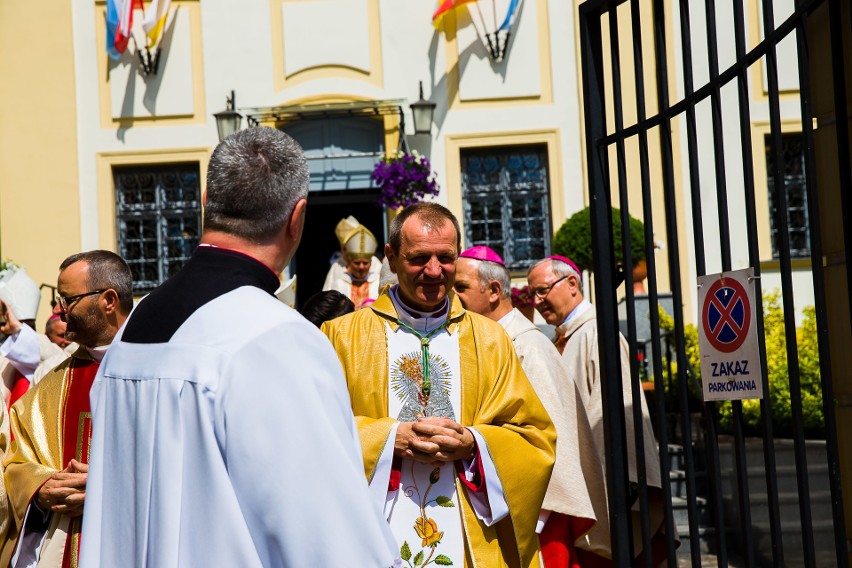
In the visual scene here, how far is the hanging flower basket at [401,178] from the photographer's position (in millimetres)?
13422

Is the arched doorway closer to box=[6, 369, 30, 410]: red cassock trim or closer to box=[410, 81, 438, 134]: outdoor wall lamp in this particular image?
box=[410, 81, 438, 134]: outdoor wall lamp

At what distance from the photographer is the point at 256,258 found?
2387 millimetres

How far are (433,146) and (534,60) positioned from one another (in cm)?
177

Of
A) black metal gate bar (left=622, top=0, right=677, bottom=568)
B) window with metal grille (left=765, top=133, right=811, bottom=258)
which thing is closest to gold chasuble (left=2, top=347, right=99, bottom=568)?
black metal gate bar (left=622, top=0, right=677, bottom=568)

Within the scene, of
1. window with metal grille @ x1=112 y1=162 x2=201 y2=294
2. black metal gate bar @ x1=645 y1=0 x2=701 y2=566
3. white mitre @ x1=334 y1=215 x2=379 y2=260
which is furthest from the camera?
window with metal grille @ x1=112 y1=162 x2=201 y2=294

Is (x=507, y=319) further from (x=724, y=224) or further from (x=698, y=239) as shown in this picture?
(x=724, y=224)

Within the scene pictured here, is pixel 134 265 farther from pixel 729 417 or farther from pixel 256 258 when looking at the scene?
pixel 256 258

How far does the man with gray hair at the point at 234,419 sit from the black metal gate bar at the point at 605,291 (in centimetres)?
172

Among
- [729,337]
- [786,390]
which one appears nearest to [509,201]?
[786,390]

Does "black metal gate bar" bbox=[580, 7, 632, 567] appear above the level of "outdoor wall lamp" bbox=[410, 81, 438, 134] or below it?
below

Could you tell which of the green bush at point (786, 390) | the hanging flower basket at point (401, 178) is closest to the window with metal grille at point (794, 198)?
the hanging flower basket at point (401, 178)

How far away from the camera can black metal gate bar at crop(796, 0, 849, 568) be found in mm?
2922

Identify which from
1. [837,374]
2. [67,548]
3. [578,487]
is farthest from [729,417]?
[67,548]

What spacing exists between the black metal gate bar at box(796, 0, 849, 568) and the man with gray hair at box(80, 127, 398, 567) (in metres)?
1.36
